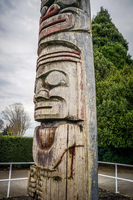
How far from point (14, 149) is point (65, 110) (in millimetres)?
8174

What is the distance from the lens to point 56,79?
2.92 m

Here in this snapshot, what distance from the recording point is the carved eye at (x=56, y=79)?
2895mm

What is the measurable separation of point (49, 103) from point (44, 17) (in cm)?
210

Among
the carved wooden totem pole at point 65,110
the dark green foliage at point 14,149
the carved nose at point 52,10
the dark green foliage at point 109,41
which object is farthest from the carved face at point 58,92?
the dark green foliage at point 109,41

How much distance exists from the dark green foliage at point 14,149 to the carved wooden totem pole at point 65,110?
7394mm

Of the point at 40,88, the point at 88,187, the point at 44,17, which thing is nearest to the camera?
the point at 88,187

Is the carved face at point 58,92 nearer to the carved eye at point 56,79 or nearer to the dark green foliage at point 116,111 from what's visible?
the carved eye at point 56,79

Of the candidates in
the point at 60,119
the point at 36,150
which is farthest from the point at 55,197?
the point at 60,119

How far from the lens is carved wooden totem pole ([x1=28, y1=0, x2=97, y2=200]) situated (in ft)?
8.16

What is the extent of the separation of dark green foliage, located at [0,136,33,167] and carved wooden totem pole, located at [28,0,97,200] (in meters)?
7.39

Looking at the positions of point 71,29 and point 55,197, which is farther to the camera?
point 71,29

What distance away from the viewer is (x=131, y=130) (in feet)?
23.7

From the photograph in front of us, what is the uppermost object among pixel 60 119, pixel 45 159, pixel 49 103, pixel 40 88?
pixel 40 88

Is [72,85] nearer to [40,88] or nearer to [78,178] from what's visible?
[40,88]
